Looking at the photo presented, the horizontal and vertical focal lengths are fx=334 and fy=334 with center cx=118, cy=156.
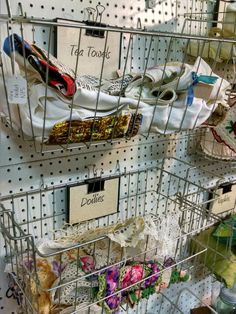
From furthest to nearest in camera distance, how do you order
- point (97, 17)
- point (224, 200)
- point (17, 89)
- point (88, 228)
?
point (224, 200) < point (88, 228) < point (97, 17) < point (17, 89)

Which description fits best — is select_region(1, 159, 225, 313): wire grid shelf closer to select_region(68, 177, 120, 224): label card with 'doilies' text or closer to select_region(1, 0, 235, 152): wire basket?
select_region(68, 177, 120, 224): label card with 'doilies' text

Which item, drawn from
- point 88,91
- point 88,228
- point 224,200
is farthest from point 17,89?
point 224,200

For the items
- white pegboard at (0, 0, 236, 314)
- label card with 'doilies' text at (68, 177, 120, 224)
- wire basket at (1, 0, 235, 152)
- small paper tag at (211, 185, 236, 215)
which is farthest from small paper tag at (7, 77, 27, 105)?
small paper tag at (211, 185, 236, 215)

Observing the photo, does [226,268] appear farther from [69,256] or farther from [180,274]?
[69,256]

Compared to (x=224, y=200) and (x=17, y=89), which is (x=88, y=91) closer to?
(x=17, y=89)

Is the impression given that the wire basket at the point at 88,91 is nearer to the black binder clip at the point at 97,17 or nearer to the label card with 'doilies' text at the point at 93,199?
the black binder clip at the point at 97,17

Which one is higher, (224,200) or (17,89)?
(17,89)

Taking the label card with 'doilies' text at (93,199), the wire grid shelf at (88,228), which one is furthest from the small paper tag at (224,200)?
the label card with 'doilies' text at (93,199)

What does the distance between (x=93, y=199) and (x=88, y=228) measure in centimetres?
7

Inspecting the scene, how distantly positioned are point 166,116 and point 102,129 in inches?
4.8

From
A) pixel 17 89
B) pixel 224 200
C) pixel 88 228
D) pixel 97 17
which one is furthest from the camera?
pixel 224 200

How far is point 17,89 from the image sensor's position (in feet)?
1.49

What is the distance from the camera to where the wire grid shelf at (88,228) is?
0.58 metres

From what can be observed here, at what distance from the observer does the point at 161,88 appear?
59 centimetres
